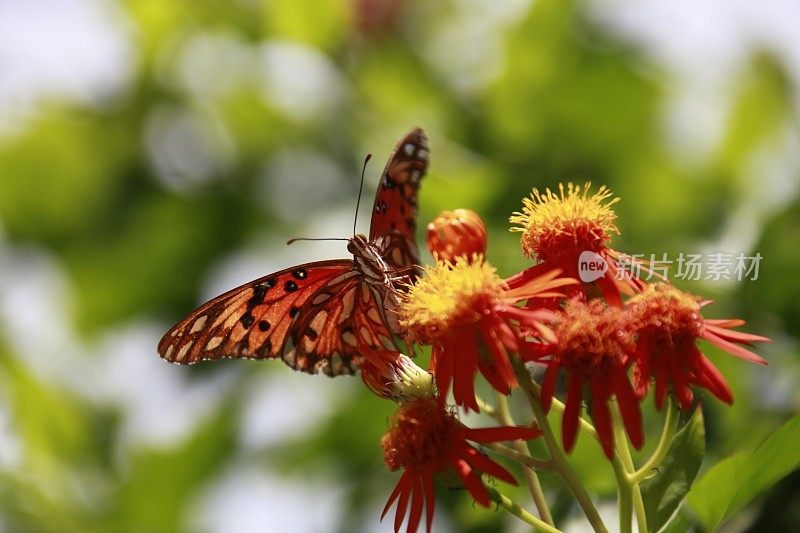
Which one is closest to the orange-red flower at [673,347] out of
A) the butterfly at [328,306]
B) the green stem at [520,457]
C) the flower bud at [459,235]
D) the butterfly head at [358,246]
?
the green stem at [520,457]

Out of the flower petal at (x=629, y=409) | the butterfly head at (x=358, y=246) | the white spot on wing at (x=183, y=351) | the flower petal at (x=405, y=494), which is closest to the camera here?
the flower petal at (x=629, y=409)

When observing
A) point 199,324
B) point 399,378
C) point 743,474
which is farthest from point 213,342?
point 743,474

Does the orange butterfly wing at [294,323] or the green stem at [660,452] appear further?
the orange butterfly wing at [294,323]

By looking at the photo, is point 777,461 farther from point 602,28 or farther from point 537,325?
point 602,28

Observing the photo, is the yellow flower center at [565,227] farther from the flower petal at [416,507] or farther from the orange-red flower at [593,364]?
the flower petal at [416,507]

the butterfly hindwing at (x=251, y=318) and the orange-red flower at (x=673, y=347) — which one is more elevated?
the butterfly hindwing at (x=251, y=318)

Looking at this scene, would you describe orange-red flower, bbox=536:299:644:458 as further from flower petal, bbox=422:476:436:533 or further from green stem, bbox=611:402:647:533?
flower petal, bbox=422:476:436:533
